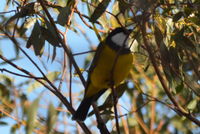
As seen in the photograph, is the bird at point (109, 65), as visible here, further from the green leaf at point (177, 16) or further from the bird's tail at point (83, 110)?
the green leaf at point (177, 16)

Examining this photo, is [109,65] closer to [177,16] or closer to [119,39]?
[119,39]

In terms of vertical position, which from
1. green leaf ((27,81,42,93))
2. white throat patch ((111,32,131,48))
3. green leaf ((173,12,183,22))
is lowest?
green leaf ((27,81,42,93))

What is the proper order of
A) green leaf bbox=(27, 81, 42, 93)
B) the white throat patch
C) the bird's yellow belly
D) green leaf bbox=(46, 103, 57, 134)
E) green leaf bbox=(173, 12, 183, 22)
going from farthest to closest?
green leaf bbox=(27, 81, 42, 93), the white throat patch, the bird's yellow belly, green leaf bbox=(173, 12, 183, 22), green leaf bbox=(46, 103, 57, 134)

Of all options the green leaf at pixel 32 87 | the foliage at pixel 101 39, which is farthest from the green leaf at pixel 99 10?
the green leaf at pixel 32 87

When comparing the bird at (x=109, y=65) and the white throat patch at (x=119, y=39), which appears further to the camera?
the white throat patch at (x=119, y=39)

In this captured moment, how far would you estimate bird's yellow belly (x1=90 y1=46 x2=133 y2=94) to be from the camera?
2564 mm

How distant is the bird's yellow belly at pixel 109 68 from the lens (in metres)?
2.56

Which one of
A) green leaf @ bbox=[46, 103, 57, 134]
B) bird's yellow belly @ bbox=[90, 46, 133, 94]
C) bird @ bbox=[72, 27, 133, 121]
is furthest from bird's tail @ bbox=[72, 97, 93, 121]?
green leaf @ bbox=[46, 103, 57, 134]

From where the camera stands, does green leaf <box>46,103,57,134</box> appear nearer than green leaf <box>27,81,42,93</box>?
Yes

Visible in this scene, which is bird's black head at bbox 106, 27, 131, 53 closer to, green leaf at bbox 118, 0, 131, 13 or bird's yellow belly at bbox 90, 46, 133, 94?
bird's yellow belly at bbox 90, 46, 133, 94

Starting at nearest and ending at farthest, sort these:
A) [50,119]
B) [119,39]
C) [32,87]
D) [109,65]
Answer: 1. [50,119]
2. [109,65]
3. [119,39]
4. [32,87]

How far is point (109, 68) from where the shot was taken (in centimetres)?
263

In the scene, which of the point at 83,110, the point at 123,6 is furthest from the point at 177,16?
the point at 83,110

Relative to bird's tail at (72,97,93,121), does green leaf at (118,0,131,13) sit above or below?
above
